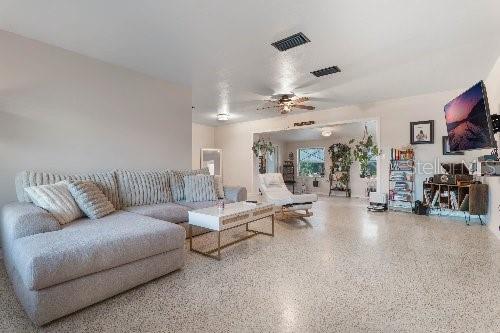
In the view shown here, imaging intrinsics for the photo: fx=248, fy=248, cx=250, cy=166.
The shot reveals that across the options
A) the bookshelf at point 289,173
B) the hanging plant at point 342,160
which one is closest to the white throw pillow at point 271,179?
the hanging plant at point 342,160

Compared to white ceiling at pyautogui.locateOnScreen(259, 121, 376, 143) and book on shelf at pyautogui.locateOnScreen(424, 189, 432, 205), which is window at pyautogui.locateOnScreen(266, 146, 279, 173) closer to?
white ceiling at pyautogui.locateOnScreen(259, 121, 376, 143)

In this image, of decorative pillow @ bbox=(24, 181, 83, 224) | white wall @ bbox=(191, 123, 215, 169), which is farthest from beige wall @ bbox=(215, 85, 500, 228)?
decorative pillow @ bbox=(24, 181, 83, 224)

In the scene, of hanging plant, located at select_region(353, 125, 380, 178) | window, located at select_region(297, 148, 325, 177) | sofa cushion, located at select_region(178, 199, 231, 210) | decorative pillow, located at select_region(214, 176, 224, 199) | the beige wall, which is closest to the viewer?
sofa cushion, located at select_region(178, 199, 231, 210)

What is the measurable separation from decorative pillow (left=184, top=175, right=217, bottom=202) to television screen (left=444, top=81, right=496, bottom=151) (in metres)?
3.39

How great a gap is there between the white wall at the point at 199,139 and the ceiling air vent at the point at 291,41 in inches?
211

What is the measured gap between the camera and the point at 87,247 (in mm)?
1719

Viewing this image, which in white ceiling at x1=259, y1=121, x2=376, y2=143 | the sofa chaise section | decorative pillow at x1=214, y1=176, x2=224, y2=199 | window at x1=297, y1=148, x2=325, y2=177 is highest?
white ceiling at x1=259, y1=121, x2=376, y2=143

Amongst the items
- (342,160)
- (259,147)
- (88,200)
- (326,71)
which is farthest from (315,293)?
(342,160)

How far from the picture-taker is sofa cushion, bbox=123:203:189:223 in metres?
3.01

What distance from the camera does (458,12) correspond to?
7.71 feet

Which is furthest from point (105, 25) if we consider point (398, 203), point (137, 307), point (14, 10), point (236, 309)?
point (398, 203)

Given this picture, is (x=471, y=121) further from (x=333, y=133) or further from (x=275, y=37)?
(x=333, y=133)

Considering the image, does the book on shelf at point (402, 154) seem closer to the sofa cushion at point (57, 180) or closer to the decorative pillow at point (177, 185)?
the decorative pillow at point (177, 185)

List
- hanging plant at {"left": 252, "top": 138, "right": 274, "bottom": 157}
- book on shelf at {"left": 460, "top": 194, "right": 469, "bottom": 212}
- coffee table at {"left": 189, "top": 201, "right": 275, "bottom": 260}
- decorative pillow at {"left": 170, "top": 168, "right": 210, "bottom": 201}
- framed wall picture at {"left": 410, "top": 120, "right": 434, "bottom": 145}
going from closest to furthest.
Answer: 1. coffee table at {"left": 189, "top": 201, "right": 275, "bottom": 260}
2. decorative pillow at {"left": 170, "top": 168, "right": 210, "bottom": 201}
3. book on shelf at {"left": 460, "top": 194, "right": 469, "bottom": 212}
4. framed wall picture at {"left": 410, "top": 120, "right": 434, "bottom": 145}
5. hanging plant at {"left": 252, "top": 138, "right": 274, "bottom": 157}
